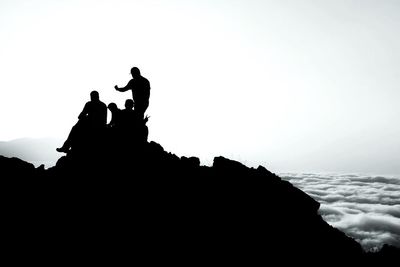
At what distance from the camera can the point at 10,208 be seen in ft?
38.3

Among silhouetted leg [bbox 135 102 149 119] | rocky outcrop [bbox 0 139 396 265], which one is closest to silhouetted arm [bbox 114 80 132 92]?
silhouetted leg [bbox 135 102 149 119]

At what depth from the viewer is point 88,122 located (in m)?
13.3

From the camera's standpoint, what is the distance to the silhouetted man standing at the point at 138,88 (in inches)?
574

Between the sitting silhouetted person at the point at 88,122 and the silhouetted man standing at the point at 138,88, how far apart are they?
1.61m

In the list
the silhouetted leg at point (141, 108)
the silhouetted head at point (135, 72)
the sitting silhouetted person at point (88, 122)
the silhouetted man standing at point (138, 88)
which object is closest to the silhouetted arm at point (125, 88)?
the silhouetted man standing at point (138, 88)

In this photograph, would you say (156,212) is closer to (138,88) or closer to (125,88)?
(138,88)

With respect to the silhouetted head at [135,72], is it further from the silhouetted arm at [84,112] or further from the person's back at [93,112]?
the silhouetted arm at [84,112]

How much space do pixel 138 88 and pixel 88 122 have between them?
329 centimetres

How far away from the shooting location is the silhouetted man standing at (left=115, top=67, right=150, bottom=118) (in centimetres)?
1459

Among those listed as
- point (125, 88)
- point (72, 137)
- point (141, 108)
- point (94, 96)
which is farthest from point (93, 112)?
point (141, 108)

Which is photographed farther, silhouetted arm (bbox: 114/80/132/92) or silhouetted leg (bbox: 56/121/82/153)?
silhouetted arm (bbox: 114/80/132/92)

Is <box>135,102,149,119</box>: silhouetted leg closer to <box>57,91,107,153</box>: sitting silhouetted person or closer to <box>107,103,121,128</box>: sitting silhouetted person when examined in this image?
<box>107,103,121,128</box>: sitting silhouetted person

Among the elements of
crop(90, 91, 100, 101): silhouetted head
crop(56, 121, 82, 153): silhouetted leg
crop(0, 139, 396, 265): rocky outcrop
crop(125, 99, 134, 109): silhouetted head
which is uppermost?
crop(125, 99, 134, 109): silhouetted head

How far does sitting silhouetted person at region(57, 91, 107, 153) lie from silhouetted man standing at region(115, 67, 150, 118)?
63.2 inches
